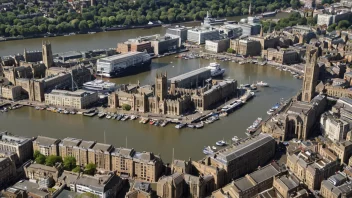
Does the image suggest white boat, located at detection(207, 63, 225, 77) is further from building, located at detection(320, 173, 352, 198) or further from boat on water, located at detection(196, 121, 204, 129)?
building, located at detection(320, 173, 352, 198)

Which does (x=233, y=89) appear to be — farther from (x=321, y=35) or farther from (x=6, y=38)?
(x=6, y=38)

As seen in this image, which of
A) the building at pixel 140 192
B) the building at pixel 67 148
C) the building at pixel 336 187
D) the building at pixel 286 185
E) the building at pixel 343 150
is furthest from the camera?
the building at pixel 343 150

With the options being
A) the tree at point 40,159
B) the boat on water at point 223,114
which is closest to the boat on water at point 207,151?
the boat on water at point 223,114

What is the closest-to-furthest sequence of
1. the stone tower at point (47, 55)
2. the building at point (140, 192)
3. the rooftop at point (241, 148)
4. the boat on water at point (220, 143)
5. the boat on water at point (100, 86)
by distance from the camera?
the building at point (140, 192) → the rooftop at point (241, 148) → the boat on water at point (220, 143) → the boat on water at point (100, 86) → the stone tower at point (47, 55)

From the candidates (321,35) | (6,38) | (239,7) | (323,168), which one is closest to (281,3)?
(239,7)

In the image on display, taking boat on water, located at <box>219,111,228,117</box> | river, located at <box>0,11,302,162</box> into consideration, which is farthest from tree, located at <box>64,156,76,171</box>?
boat on water, located at <box>219,111,228,117</box>

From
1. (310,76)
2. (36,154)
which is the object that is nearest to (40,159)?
(36,154)

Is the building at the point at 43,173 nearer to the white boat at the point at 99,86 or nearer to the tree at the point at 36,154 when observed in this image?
the tree at the point at 36,154
